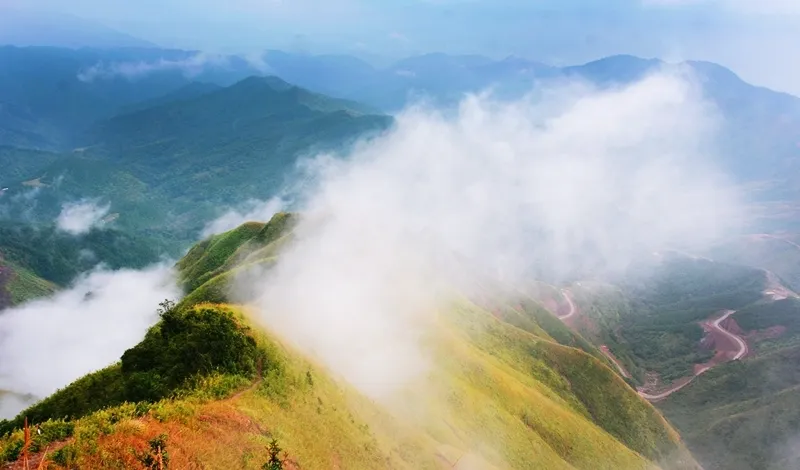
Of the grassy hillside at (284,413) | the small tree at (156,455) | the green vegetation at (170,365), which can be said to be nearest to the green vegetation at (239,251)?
the grassy hillside at (284,413)

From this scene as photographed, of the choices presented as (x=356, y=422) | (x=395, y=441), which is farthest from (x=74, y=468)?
(x=395, y=441)

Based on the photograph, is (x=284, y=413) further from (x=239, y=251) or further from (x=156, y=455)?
(x=239, y=251)

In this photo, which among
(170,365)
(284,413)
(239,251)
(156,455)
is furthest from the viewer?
(239,251)

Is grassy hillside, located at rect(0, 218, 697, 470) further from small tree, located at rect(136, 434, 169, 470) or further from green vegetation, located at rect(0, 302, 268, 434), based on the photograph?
small tree, located at rect(136, 434, 169, 470)

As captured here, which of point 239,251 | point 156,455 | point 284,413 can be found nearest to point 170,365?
point 284,413

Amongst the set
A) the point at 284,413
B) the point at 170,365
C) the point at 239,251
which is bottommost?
the point at 284,413

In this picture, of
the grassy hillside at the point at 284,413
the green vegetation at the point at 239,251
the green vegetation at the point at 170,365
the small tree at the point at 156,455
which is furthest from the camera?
the green vegetation at the point at 239,251

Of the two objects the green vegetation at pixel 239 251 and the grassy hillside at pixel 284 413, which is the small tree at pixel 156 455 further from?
the green vegetation at pixel 239 251

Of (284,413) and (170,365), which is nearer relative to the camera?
(284,413)
